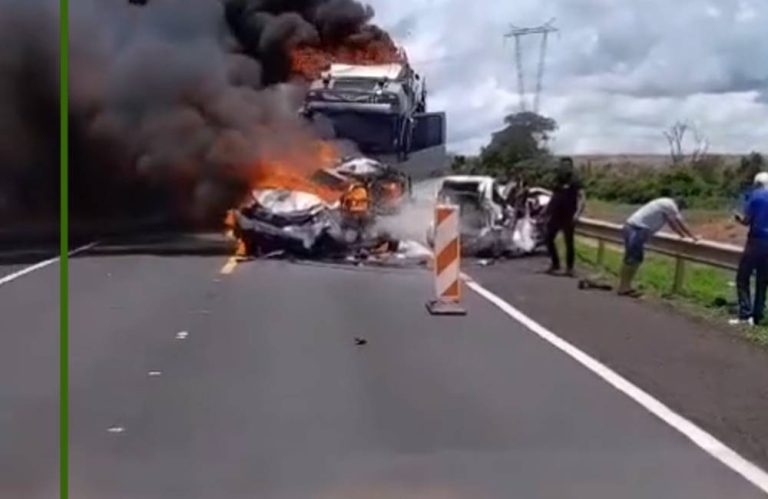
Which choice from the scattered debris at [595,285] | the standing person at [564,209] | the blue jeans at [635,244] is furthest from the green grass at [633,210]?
the blue jeans at [635,244]

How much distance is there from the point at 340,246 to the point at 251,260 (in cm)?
149

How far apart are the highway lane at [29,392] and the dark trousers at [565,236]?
8.04 meters

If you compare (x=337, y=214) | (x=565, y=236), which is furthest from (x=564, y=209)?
(x=337, y=214)

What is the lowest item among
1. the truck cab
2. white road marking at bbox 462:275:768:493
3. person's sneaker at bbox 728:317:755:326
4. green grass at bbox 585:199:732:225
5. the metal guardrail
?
person's sneaker at bbox 728:317:755:326

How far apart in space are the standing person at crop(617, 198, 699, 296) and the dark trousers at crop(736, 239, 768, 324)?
302 cm

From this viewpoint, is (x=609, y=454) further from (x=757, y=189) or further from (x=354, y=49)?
(x=354, y=49)

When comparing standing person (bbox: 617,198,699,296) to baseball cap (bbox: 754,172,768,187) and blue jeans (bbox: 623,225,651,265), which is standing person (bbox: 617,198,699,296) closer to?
blue jeans (bbox: 623,225,651,265)

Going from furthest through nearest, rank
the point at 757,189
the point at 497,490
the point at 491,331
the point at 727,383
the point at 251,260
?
the point at 251,260 < the point at 757,189 < the point at 491,331 < the point at 727,383 < the point at 497,490

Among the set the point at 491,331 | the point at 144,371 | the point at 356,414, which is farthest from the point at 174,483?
the point at 491,331

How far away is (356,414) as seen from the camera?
11.3 meters

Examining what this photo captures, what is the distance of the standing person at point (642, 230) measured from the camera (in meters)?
21.3

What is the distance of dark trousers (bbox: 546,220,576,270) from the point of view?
24.9m

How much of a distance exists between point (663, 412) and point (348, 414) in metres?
2.22

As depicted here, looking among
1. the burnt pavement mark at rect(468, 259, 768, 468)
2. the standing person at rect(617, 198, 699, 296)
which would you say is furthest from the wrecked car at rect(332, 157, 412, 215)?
the standing person at rect(617, 198, 699, 296)
